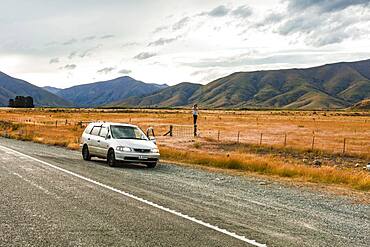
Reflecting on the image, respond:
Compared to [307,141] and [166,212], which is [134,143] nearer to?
[166,212]

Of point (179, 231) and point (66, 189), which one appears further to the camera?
point (66, 189)

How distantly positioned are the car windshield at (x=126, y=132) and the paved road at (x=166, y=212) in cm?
430

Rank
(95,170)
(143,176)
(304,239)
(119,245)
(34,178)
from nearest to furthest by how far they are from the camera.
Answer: (119,245), (304,239), (34,178), (143,176), (95,170)

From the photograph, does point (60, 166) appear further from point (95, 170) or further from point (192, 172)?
point (192, 172)

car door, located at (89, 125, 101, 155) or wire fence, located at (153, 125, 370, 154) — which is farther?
wire fence, located at (153, 125, 370, 154)

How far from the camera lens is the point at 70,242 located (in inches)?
286

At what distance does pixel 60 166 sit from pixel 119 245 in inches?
467

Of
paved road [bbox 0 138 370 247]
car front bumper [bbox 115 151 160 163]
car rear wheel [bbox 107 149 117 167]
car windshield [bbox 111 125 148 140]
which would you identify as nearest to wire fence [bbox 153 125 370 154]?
car windshield [bbox 111 125 148 140]

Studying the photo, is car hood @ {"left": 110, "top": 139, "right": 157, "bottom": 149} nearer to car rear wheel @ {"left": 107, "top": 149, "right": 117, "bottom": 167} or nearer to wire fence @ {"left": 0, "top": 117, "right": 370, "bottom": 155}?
car rear wheel @ {"left": 107, "top": 149, "right": 117, "bottom": 167}

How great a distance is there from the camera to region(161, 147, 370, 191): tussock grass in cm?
1659

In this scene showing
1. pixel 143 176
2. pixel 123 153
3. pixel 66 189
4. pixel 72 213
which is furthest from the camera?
pixel 123 153

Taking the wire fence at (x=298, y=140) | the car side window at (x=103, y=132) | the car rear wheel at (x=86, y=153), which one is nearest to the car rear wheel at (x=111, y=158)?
the car side window at (x=103, y=132)

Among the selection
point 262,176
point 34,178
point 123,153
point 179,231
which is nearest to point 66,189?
point 34,178

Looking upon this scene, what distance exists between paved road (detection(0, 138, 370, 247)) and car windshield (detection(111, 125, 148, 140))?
430cm
